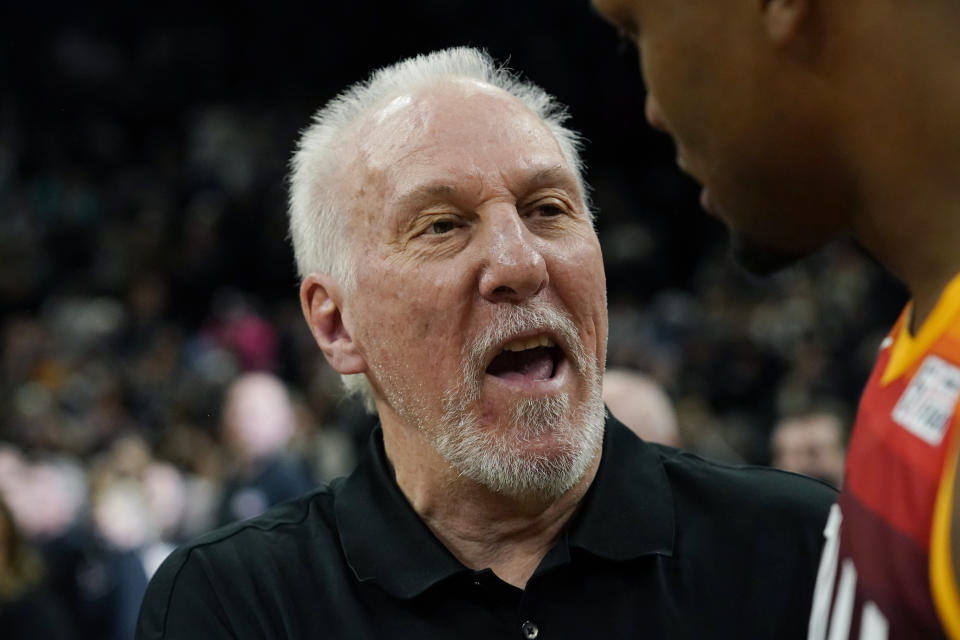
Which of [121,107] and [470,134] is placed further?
[121,107]

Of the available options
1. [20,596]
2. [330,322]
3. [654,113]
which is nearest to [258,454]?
[20,596]

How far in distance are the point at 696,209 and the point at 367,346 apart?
9947 mm

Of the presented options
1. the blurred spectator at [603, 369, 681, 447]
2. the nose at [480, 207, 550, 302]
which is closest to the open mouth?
the nose at [480, 207, 550, 302]

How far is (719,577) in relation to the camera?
78.7 inches

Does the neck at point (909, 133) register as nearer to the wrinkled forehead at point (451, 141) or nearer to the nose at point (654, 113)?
the nose at point (654, 113)

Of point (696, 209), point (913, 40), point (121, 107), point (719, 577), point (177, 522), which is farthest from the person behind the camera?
point (121, 107)

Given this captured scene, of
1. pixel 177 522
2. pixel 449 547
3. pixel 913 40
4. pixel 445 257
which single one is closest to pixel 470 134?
pixel 445 257

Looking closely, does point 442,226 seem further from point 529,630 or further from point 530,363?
point 529,630

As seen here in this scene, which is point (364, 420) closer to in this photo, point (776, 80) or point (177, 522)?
point (177, 522)

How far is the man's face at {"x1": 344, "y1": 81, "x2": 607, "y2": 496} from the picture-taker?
6.84 feet

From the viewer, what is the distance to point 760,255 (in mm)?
1397

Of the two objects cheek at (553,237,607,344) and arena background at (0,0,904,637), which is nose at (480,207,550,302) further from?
arena background at (0,0,904,637)

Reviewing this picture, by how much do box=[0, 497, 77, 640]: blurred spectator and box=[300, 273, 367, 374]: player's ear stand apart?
3924mm

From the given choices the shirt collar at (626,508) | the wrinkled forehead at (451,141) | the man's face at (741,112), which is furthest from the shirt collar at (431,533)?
the man's face at (741,112)
